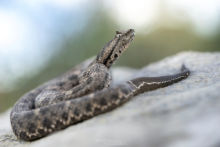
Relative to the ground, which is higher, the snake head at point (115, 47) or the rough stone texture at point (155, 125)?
the snake head at point (115, 47)

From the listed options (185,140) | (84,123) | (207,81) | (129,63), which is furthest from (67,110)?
(129,63)

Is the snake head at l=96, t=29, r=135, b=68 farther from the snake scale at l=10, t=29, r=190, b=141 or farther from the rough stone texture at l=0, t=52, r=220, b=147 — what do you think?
the rough stone texture at l=0, t=52, r=220, b=147

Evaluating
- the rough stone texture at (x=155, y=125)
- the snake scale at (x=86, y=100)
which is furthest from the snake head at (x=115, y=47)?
the rough stone texture at (x=155, y=125)

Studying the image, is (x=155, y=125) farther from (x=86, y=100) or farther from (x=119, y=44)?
(x=119, y=44)

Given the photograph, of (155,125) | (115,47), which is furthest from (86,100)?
(115,47)

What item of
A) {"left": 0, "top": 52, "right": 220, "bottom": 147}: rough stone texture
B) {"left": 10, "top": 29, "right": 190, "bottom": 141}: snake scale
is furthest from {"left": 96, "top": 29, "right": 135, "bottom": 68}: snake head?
{"left": 0, "top": 52, "right": 220, "bottom": 147}: rough stone texture

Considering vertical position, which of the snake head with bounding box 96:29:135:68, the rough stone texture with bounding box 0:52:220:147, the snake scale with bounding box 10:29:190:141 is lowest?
the rough stone texture with bounding box 0:52:220:147

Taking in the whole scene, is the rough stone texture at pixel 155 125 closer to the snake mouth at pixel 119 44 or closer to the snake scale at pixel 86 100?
the snake scale at pixel 86 100

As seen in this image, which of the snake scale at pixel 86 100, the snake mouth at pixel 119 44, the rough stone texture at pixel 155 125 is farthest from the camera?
the snake mouth at pixel 119 44
